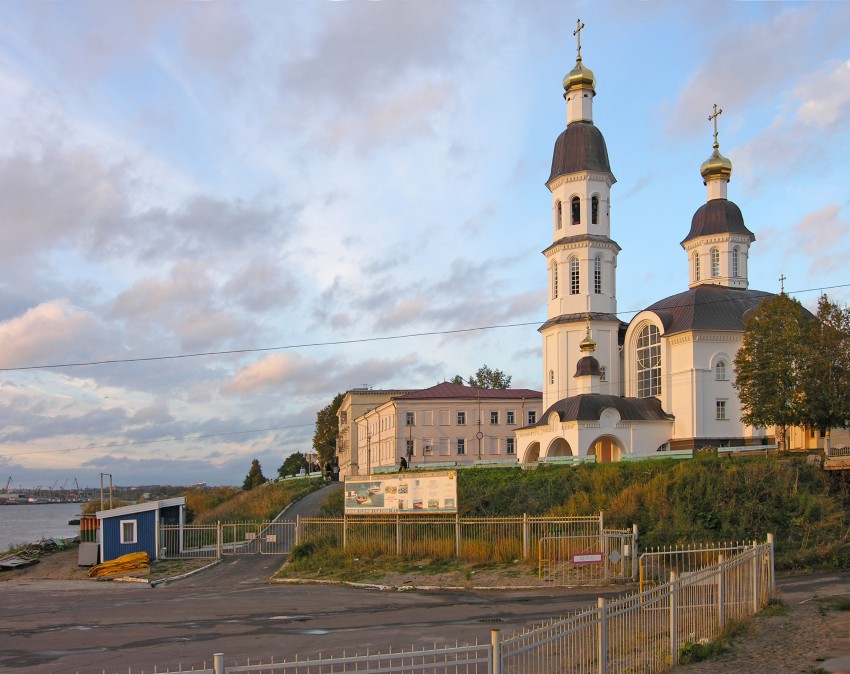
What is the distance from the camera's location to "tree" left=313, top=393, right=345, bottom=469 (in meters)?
110

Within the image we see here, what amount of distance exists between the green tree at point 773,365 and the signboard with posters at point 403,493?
18818 millimetres

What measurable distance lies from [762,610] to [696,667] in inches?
179

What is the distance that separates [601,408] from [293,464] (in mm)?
85162

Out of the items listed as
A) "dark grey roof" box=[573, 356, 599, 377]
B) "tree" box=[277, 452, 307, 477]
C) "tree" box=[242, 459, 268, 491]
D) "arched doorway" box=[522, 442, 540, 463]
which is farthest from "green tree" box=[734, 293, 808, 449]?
"tree" box=[277, 452, 307, 477]

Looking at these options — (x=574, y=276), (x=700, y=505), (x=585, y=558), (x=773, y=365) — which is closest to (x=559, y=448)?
(x=574, y=276)

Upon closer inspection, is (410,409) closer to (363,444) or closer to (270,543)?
(363,444)

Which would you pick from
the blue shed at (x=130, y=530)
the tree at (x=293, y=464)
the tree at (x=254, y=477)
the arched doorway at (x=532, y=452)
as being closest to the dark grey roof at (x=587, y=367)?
the arched doorway at (x=532, y=452)

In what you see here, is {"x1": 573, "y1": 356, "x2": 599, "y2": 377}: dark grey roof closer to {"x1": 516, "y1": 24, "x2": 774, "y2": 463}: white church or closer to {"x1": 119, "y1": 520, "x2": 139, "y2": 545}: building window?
{"x1": 516, "y1": 24, "x2": 774, "y2": 463}: white church

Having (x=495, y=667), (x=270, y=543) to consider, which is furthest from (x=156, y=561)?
(x=495, y=667)

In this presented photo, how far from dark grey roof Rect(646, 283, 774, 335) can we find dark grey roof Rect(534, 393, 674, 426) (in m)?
4.31

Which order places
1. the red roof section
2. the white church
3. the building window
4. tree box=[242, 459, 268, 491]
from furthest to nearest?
tree box=[242, 459, 268, 491] → the red roof section → the white church → the building window

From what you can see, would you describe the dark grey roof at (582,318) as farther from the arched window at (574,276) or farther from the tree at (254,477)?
the tree at (254,477)

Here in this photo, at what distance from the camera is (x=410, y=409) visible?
70.6 meters

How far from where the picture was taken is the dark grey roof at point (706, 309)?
4838 centimetres
